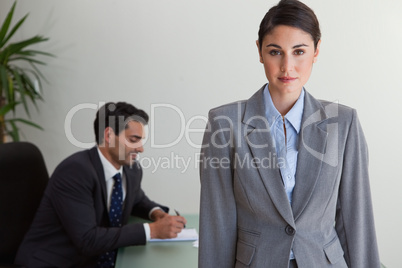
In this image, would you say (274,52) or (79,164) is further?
(79,164)

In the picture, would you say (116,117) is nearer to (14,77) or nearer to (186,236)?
(186,236)

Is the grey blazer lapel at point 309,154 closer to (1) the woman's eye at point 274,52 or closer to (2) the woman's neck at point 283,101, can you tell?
(2) the woman's neck at point 283,101

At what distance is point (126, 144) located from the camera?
8.75 feet

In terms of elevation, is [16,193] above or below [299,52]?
below

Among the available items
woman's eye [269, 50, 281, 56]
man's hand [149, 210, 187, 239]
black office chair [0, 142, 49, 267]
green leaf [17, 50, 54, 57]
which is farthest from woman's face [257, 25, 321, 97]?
green leaf [17, 50, 54, 57]

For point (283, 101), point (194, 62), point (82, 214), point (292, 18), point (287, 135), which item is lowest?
point (82, 214)

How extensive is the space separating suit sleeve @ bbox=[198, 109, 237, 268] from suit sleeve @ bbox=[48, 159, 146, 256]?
924mm

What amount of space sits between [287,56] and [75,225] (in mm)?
1438

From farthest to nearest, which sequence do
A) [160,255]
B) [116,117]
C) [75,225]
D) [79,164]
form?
[116,117], [79,164], [75,225], [160,255]

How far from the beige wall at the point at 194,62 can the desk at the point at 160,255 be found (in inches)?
73.2

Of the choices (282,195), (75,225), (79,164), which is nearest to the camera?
(282,195)

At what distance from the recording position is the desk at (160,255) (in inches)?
79.4

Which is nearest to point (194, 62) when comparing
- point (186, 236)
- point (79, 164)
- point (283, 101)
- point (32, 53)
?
point (32, 53)

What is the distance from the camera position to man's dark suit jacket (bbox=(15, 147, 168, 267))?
2.27m
